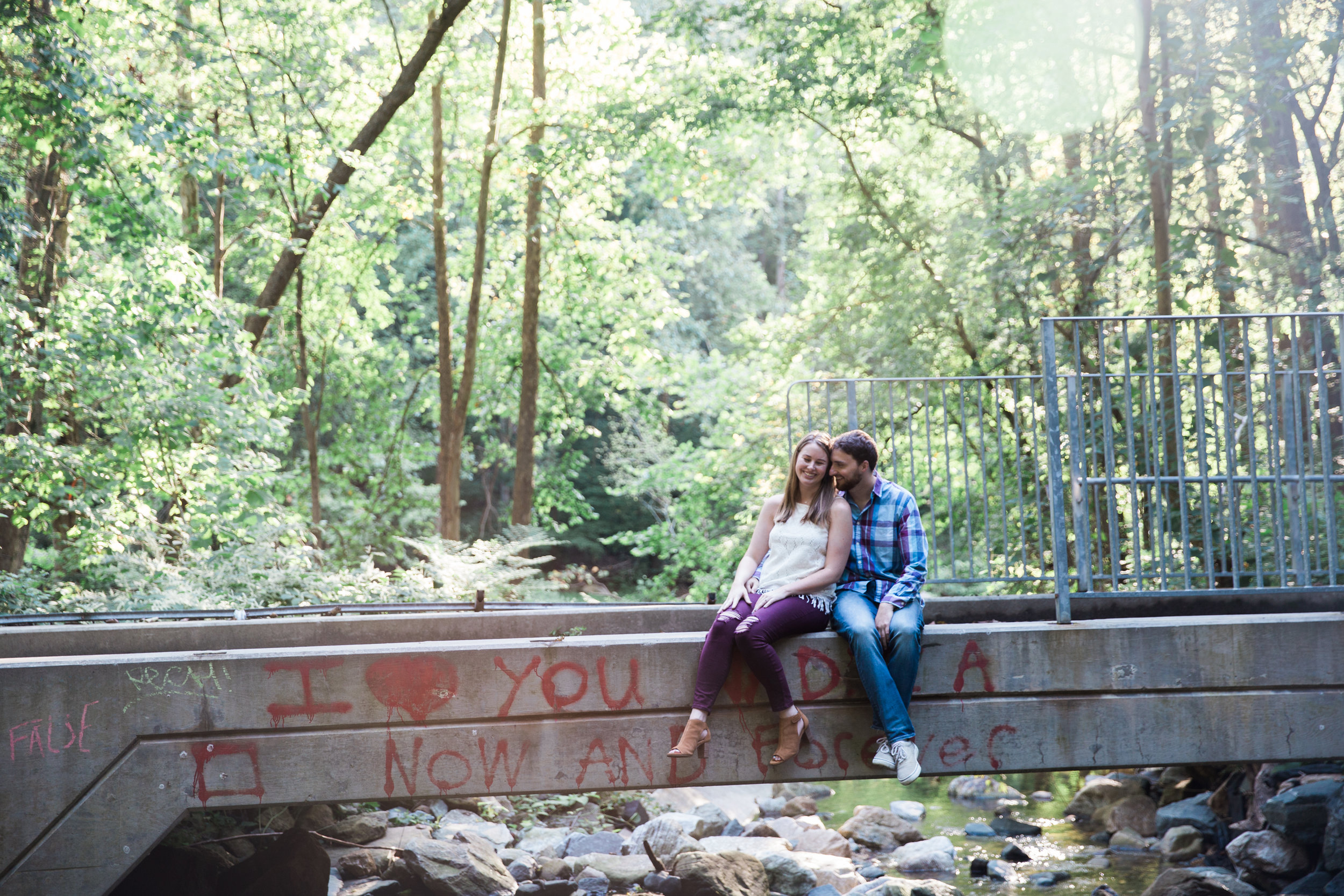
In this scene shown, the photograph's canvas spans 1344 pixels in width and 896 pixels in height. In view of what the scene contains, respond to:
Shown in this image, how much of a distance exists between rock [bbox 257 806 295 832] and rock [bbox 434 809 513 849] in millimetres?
1174

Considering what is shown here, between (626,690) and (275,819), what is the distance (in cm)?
446

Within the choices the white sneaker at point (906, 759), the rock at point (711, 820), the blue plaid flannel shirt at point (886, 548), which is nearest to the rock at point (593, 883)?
the rock at point (711, 820)

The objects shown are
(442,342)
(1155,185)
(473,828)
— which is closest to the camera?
(473,828)

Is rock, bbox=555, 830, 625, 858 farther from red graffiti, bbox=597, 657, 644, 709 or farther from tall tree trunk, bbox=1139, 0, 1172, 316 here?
tall tree trunk, bbox=1139, 0, 1172, 316

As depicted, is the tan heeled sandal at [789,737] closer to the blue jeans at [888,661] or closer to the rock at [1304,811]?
the blue jeans at [888,661]

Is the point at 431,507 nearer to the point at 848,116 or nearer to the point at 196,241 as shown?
the point at 196,241

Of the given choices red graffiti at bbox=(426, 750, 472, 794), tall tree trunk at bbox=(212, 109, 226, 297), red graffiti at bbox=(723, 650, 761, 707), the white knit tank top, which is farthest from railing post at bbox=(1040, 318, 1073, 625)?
tall tree trunk at bbox=(212, 109, 226, 297)

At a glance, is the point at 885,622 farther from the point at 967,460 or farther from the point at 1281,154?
the point at 1281,154

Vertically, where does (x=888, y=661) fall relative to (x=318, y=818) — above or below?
above

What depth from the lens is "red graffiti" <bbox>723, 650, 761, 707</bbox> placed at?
15.8 feet

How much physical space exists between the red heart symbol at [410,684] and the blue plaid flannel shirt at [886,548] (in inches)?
77.1

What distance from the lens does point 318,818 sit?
8.05 meters

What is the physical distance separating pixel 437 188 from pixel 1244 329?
13944mm

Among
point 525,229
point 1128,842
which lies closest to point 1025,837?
point 1128,842
